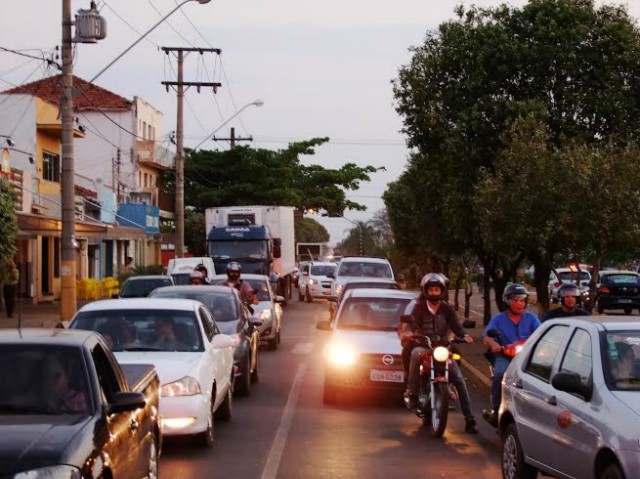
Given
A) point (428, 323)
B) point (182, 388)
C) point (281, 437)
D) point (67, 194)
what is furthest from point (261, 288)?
point (182, 388)

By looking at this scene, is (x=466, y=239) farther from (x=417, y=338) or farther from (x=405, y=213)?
(x=405, y=213)

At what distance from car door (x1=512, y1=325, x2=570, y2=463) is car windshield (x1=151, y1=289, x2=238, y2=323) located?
8418 mm

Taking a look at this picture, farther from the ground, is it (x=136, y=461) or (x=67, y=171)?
(x=67, y=171)

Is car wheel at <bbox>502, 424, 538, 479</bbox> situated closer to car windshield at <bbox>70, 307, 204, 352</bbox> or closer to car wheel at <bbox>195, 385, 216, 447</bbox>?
car wheel at <bbox>195, 385, 216, 447</bbox>

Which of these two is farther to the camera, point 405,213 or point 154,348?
point 405,213

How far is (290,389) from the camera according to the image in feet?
59.9

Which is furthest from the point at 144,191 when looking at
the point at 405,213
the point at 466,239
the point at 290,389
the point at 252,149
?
the point at 290,389

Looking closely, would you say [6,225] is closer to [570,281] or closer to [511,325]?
[511,325]

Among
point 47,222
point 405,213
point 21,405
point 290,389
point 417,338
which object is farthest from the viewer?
point 405,213

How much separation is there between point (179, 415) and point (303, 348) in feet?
50.0

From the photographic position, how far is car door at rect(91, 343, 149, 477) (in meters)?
7.29

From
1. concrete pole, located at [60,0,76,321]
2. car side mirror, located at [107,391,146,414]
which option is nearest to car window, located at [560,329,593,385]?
car side mirror, located at [107,391,146,414]

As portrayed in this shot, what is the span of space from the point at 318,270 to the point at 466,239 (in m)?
24.0

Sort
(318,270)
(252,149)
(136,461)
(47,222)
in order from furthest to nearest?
(252,149) → (318,270) → (47,222) → (136,461)
